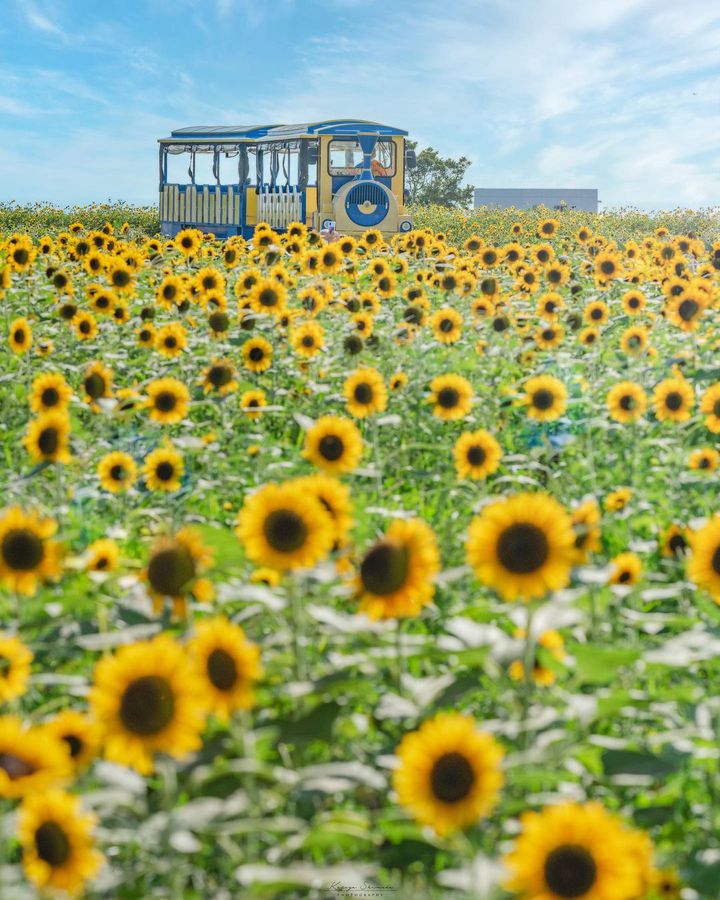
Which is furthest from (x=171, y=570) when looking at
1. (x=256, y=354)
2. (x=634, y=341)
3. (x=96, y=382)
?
(x=634, y=341)

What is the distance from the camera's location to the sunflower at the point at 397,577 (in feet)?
7.30

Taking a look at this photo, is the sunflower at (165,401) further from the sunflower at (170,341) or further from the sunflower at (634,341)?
the sunflower at (634,341)

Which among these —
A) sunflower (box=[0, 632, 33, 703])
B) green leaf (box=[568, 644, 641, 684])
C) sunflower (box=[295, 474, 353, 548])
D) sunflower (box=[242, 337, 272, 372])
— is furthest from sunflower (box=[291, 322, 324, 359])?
green leaf (box=[568, 644, 641, 684])

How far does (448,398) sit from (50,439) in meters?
1.93

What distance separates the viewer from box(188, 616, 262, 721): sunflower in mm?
1998

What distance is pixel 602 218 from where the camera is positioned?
2936 centimetres

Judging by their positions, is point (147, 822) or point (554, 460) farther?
point (554, 460)

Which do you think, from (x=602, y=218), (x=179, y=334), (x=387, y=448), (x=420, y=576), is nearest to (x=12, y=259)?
(x=179, y=334)

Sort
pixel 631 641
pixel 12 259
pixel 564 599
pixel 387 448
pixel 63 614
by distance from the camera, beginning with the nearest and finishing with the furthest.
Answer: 1. pixel 564 599
2. pixel 63 614
3. pixel 631 641
4. pixel 387 448
5. pixel 12 259

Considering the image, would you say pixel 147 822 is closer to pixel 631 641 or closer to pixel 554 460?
pixel 631 641

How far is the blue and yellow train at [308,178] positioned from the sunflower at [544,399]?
15478 millimetres

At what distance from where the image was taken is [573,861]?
62.6 inches

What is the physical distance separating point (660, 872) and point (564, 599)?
0.54 meters

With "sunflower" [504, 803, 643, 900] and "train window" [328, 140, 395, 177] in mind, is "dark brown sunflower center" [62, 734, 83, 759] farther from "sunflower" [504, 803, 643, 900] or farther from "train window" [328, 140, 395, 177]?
"train window" [328, 140, 395, 177]
